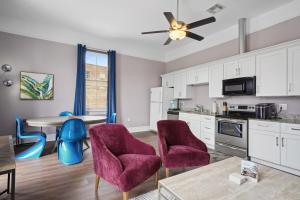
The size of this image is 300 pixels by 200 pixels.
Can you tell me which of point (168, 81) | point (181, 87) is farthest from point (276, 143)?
point (168, 81)

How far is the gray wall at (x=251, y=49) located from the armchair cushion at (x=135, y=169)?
2872 mm

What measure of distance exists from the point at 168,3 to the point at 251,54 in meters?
2.08

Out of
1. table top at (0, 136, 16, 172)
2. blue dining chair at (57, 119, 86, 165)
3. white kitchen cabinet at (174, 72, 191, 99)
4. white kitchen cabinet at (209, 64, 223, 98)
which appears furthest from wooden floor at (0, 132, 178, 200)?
white kitchen cabinet at (174, 72, 191, 99)

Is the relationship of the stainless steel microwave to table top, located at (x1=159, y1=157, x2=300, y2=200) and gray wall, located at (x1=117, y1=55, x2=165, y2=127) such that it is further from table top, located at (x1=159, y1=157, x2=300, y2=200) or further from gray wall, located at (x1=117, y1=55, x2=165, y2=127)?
gray wall, located at (x1=117, y1=55, x2=165, y2=127)

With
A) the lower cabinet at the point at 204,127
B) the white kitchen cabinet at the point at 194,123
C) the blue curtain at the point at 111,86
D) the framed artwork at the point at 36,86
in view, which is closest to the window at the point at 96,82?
the blue curtain at the point at 111,86

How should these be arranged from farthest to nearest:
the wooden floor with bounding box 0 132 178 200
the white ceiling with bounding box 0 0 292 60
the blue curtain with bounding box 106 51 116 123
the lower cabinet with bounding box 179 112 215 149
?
the blue curtain with bounding box 106 51 116 123, the lower cabinet with bounding box 179 112 215 149, the white ceiling with bounding box 0 0 292 60, the wooden floor with bounding box 0 132 178 200

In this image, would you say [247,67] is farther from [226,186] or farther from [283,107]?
[226,186]

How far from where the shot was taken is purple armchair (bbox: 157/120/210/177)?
2238mm

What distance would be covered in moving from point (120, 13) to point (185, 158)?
3.44m

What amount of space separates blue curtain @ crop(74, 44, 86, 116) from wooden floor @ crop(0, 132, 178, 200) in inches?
77.9

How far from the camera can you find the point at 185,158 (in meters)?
2.24

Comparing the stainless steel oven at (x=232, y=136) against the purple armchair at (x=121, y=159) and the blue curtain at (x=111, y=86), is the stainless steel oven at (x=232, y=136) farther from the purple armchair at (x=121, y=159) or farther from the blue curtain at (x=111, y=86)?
the blue curtain at (x=111, y=86)

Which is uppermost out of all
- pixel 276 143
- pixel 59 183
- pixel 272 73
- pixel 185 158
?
pixel 272 73

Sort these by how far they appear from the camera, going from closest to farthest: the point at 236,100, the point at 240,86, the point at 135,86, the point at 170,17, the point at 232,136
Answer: the point at 170,17 < the point at 232,136 < the point at 240,86 < the point at 236,100 < the point at 135,86
